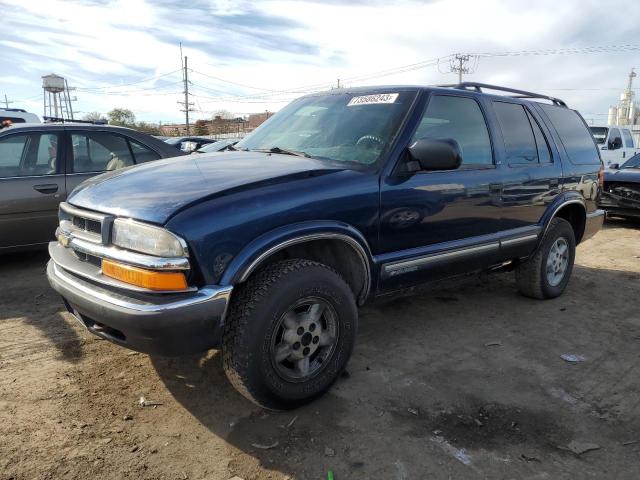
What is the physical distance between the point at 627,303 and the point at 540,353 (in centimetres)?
181

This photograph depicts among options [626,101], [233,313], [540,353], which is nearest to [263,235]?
[233,313]

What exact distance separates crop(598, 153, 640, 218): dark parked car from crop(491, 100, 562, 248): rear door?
4.97 m

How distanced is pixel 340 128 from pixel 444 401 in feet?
6.36

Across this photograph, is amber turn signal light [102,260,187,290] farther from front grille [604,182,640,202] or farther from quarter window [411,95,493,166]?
front grille [604,182,640,202]

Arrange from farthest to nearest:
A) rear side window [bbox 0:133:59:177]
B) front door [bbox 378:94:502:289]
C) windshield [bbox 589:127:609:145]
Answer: windshield [bbox 589:127:609:145] → rear side window [bbox 0:133:59:177] → front door [bbox 378:94:502:289]

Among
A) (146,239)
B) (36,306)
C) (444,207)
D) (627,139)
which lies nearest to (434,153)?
(444,207)

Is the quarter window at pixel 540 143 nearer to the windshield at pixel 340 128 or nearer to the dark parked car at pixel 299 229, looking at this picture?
the dark parked car at pixel 299 229

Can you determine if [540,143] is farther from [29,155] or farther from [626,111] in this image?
[626,111]

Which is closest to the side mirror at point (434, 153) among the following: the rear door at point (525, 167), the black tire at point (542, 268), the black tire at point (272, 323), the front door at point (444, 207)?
the front door at point (444, 207)

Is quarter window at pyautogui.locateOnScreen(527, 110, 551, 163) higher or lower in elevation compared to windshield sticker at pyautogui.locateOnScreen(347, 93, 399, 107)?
lower

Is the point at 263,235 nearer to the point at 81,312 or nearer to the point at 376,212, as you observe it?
the point at 376,212

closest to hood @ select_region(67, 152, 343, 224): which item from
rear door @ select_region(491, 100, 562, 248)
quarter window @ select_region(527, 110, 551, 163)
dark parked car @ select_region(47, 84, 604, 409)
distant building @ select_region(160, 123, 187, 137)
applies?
dark parked car @ select_region(47, 84, 604, 409)

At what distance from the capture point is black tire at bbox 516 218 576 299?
4.70 metres

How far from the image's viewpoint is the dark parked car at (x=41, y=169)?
204 inches
